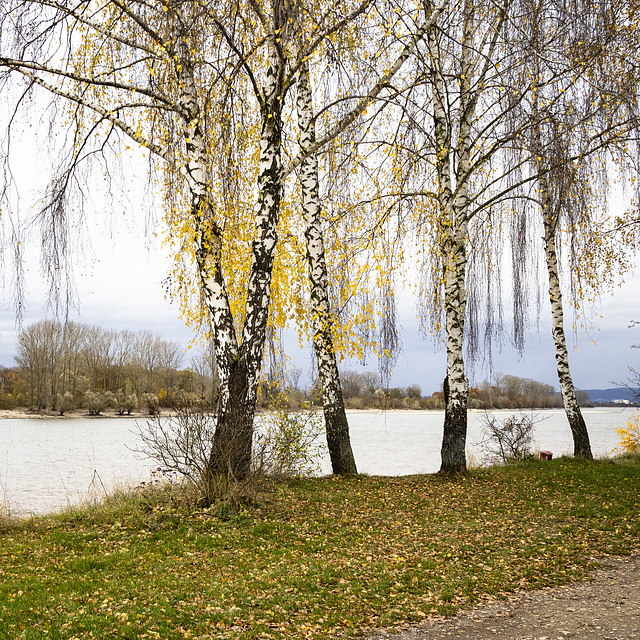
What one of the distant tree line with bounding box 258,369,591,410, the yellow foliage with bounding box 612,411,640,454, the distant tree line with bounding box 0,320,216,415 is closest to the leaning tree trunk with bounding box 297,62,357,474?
the distant tree line with bounding box 258,369,591,410

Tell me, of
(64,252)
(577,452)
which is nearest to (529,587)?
(64,252)

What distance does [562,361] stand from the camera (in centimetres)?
1268

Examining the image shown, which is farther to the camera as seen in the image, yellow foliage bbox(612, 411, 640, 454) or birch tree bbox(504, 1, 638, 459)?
yellow foliage bbox(612, 411, 640, 454)

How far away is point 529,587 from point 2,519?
6743 mm

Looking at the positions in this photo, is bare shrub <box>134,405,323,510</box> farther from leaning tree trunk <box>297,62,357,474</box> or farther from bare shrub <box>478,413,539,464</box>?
bare shrub <box>478,413,539,464</box>

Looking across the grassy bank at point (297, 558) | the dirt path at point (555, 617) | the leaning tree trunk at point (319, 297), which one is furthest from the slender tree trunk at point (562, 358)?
the dirt path at point (555, 617)

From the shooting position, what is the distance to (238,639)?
3.83m

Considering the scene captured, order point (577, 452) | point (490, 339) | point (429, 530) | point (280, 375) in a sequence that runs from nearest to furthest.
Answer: point (429, 530) → point (280, 375) → point (490, 339) → point (577, 452)

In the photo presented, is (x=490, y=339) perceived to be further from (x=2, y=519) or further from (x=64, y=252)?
(x=2, y=519)

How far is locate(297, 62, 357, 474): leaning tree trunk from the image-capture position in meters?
10.3

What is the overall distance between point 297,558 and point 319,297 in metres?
5.53

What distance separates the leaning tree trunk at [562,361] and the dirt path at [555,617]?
799 cm

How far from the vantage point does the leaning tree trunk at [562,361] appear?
41.5 ft

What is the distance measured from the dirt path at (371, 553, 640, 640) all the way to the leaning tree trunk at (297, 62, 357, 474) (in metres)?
5.67
